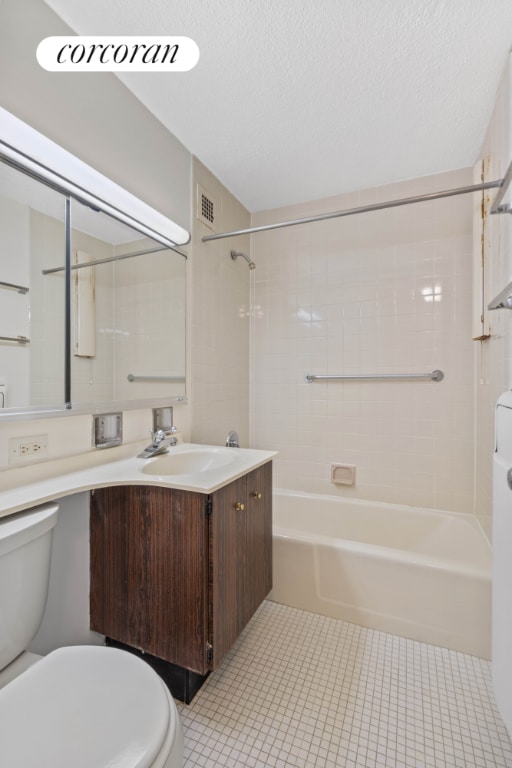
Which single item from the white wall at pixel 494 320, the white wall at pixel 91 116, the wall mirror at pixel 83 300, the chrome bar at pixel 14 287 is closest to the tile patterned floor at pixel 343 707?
the white wall at pixel 494 320

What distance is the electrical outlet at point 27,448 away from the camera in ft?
3.46

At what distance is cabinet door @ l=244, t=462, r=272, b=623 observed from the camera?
4.33 feet

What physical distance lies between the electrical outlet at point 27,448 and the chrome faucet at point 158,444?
37 centimetres

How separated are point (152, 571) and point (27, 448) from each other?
56cm

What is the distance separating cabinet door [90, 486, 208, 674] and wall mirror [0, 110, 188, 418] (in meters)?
0.43

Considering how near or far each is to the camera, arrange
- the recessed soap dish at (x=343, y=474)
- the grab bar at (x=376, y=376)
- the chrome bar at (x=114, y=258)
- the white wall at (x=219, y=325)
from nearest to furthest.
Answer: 1. the chrome bar at (x=114, y=258)
2. the white wall at (x=219, y=325)
3. the grab bar at (x=376, y=376)
4. the recessed soap dish at (x=343, y=474)

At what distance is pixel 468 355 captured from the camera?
196cm

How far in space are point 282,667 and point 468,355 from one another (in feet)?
5.82

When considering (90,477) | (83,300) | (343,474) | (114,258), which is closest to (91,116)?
(114,258)

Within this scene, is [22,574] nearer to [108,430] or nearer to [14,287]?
[108,430]

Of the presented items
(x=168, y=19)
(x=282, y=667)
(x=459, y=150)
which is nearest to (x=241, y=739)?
(x=282, y=667)

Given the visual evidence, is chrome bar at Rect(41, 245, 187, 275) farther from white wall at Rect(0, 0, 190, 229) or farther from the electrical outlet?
the electrical outlet

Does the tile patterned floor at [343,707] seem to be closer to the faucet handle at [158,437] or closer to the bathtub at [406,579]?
the bathtub at [406,579]

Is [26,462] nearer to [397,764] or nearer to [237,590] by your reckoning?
[237,590]
